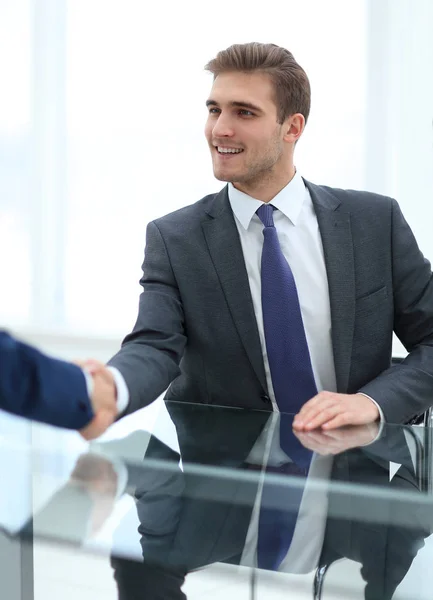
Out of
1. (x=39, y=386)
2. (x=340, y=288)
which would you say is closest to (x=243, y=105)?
(x=340, y=288)

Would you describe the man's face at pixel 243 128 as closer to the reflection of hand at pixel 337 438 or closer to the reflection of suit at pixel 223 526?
the reflection of hand at pixel 337 438

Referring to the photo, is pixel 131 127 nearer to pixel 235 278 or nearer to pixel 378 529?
pixel 235 278

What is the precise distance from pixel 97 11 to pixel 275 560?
514 cm

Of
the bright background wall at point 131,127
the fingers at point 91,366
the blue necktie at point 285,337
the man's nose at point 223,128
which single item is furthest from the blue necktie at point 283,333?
the bright background wall at point 131,127

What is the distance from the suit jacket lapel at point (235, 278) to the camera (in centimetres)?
229

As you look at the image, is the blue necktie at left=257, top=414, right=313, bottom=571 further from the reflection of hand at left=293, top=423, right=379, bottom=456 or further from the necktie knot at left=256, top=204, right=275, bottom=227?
the necktie knot at left=256, top=204, right=275, bottom=227

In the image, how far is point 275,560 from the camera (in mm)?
1021

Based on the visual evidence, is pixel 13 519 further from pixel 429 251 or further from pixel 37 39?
pixel 37 39

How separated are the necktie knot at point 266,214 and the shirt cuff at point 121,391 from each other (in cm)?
76

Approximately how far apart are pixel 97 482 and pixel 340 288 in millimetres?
1200

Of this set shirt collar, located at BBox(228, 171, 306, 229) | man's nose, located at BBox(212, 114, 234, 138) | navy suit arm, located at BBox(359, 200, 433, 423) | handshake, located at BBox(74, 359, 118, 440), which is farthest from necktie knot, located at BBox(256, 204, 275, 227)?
handshake, located at BBox(74, 359, 118, 440)

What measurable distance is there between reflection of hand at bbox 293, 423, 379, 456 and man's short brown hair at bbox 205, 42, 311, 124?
3.64 feet

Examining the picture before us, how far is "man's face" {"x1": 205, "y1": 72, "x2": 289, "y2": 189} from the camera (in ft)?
7.77

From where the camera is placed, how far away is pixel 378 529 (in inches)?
43.7
